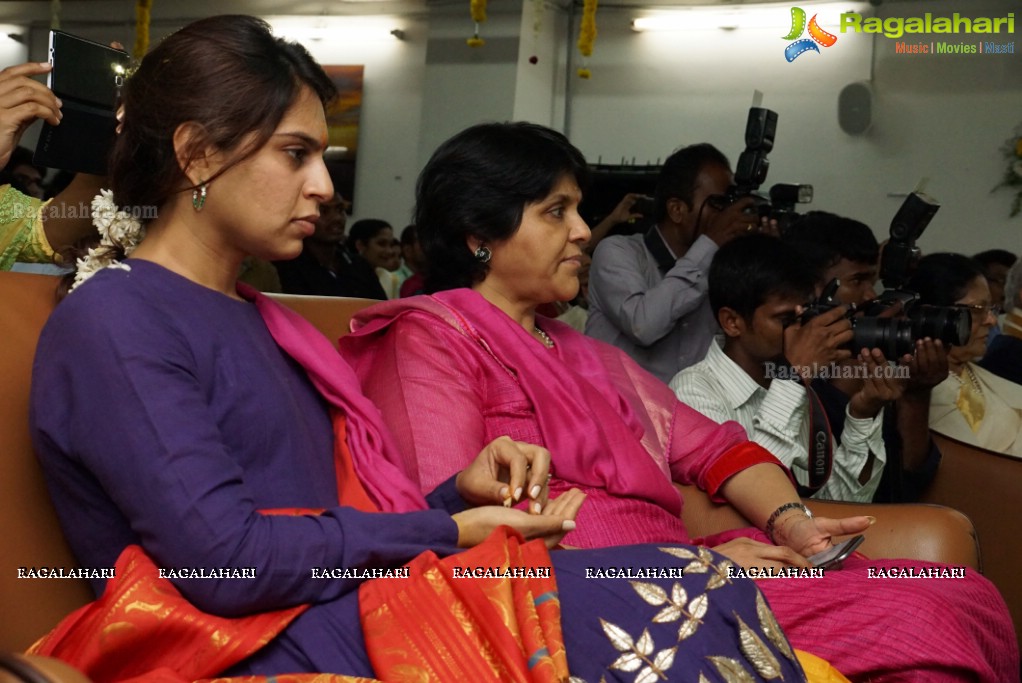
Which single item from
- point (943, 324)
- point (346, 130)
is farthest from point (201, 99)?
point (346, 130)

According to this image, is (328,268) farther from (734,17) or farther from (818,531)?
(734,17)

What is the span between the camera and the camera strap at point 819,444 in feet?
7.29

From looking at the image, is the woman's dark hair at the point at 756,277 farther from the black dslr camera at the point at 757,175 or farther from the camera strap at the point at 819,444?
the black dslr camera at the point at 757,175

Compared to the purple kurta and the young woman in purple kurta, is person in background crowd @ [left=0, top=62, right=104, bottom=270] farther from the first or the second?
the purple kurta

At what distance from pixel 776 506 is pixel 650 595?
752mm

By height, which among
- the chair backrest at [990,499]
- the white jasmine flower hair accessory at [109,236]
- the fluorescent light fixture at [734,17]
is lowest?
the chair backrest at [990,499]

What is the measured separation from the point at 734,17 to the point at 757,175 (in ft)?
15.3

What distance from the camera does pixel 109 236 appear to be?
1.45 meters

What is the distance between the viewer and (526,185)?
1.94 m

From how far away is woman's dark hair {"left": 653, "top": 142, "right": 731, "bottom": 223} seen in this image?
125 inches

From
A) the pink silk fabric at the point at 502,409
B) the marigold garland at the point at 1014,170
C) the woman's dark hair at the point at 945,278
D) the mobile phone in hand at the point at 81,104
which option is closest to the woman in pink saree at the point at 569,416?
the pink silk fabric at the point at 502,409

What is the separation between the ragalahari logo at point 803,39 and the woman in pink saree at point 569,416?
18.4 feet

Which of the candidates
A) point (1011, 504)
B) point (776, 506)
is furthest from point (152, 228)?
point (1011, 504)

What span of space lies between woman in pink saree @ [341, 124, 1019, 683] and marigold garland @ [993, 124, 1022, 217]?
5.48 m
